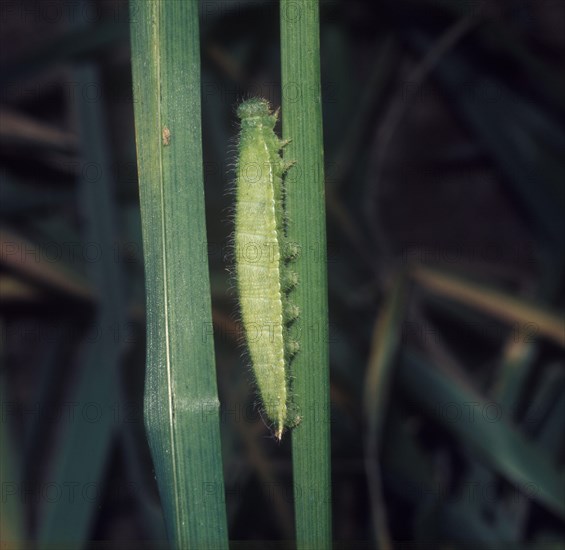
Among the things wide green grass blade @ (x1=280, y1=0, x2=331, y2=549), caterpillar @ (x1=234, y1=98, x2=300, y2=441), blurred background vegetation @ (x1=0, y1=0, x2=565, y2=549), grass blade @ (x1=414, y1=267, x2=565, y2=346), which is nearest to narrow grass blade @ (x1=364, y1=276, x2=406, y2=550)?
blurred background vegetation @ (x1=0, y1=0, x2=565, y2=549)

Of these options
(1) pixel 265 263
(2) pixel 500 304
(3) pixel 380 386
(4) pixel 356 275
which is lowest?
(3) pixel 380 386

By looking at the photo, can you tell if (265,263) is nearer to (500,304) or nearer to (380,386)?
(380,386)

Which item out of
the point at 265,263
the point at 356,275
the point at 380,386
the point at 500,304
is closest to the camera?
the point at 265,263

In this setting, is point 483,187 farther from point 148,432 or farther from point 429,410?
point 148,432

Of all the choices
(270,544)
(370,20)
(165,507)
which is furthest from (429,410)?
(370,20)

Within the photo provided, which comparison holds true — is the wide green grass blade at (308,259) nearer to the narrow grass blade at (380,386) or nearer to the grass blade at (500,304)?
the narrow grass blade at (380,386)

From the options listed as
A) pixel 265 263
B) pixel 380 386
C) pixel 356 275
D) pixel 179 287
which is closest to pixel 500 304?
pixel 380 386
